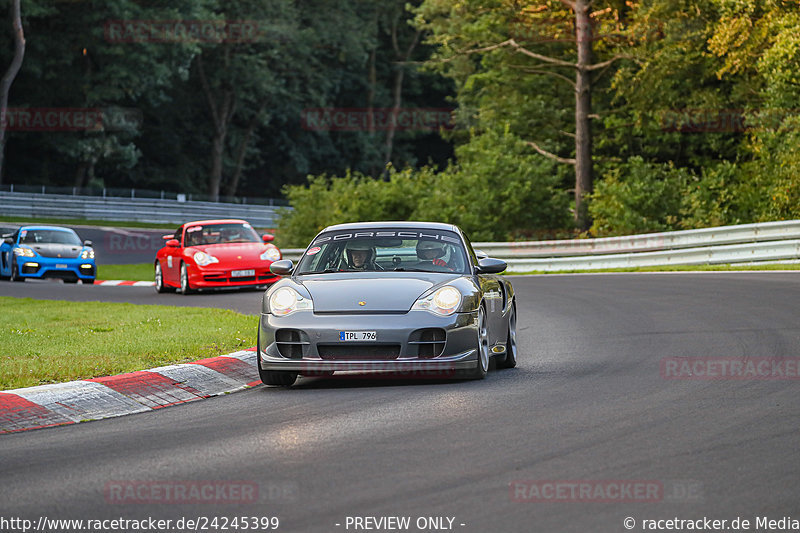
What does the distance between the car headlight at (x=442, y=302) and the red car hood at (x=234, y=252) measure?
539 inches

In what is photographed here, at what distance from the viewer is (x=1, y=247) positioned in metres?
31.0

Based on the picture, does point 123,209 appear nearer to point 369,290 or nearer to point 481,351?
point 369,290

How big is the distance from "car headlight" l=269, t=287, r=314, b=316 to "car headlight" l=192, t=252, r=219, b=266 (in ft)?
43.4

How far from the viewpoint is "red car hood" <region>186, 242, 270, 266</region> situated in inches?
930

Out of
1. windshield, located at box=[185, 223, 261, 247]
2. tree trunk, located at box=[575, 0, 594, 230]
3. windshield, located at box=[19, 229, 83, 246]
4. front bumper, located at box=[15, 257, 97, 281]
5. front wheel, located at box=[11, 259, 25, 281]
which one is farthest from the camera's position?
tree trunk, located at box=[575, 0, 594, 230]

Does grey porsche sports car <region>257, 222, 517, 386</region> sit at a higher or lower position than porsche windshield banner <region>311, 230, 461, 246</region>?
lower

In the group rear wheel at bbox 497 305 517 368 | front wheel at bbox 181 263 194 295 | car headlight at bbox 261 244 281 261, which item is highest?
rear wheel at bbox 497 305 517 368

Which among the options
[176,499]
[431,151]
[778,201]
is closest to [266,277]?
[778,201]

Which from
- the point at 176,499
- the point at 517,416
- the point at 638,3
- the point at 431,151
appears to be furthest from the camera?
the point at 431,151

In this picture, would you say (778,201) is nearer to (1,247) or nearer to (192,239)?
(192,239)

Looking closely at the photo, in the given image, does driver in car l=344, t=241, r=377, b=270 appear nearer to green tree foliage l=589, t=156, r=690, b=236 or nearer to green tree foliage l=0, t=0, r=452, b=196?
green tree foliage l=589, t=156, r=690, b=236

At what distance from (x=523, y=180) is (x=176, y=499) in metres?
31.1

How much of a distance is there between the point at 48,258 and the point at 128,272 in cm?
599

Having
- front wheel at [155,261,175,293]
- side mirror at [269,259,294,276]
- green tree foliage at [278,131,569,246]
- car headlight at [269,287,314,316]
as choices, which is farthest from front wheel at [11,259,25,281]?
car headlight at [269,287,314,316]
